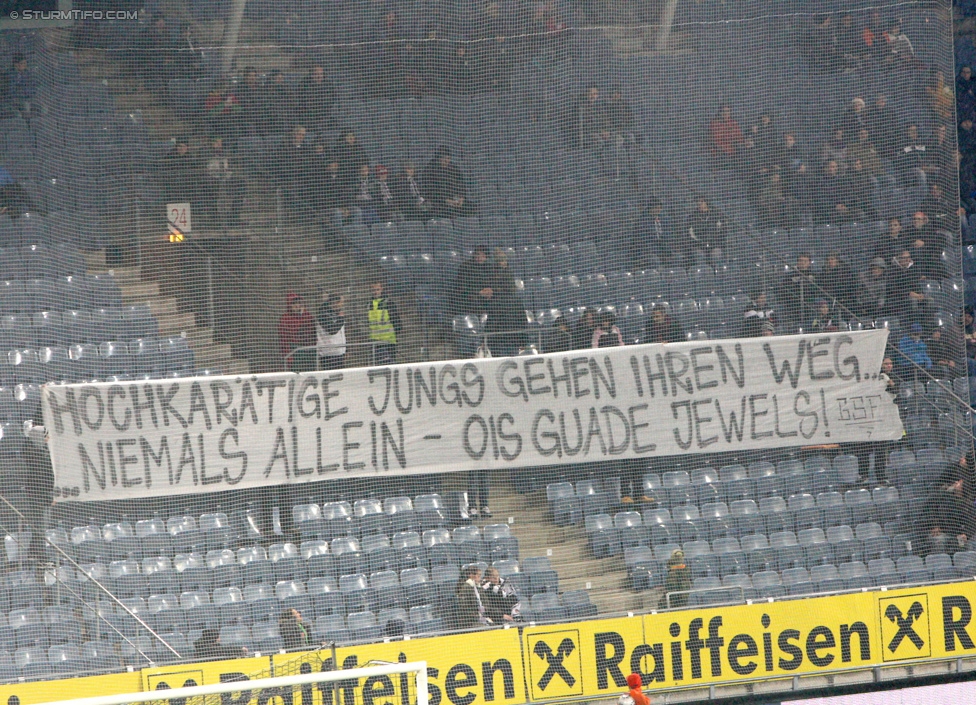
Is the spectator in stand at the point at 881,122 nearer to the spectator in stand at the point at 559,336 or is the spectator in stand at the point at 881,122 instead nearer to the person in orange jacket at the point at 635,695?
the spectator in stand at the point at 559,336

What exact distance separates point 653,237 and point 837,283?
170cm

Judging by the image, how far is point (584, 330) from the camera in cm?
1144

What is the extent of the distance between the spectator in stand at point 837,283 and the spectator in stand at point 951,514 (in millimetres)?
1655

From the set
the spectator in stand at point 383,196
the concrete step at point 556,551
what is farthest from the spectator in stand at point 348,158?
the concrete step at point 556,551

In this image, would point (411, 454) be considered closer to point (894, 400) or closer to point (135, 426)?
point (135, 426)

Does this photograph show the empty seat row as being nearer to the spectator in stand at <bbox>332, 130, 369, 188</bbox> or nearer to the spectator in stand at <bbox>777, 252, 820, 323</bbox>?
the spectator in stand at <bbox>332, 130, 369, 188</bbox>

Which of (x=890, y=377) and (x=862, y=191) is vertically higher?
(x=862, y=191)

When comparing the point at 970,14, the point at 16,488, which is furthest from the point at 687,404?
the point at 970,14

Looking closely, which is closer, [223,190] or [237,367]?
[237,367]

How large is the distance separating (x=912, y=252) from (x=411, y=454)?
479cm

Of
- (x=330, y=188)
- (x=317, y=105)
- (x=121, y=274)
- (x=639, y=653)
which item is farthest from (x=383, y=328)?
(x=639, y=653)

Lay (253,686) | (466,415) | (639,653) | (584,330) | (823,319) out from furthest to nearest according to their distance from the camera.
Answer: (823,319) → (584,330) → (466,415) → (639,653) → (253,686)

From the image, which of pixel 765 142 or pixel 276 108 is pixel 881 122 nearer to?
pixel 765 142

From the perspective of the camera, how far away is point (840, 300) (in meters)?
11.6
